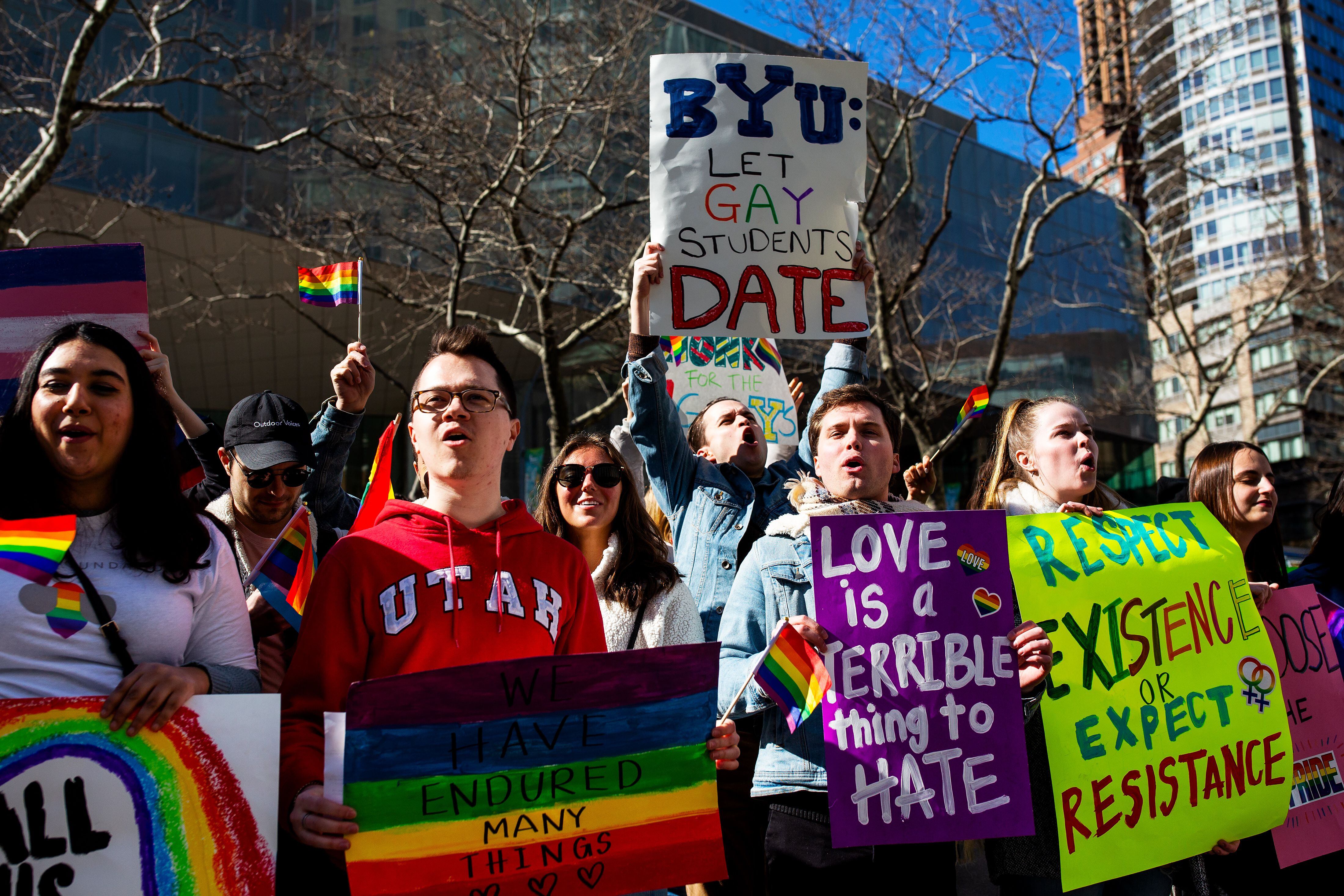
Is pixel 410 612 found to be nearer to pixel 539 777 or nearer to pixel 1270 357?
pixel 539 777

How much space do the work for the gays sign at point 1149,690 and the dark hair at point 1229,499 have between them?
91 cm

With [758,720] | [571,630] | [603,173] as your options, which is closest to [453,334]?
[571,630]

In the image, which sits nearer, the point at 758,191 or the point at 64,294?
the point at 64,294

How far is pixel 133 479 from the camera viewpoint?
225 cm

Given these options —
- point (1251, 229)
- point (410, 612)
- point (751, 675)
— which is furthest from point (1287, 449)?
point (410, 612)

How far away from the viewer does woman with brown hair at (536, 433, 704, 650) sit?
3.42 metres

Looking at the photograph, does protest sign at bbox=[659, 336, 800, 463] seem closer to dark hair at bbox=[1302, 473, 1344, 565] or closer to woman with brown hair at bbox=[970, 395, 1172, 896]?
dark hair at bbox=[1302, 473, 1344, 565]

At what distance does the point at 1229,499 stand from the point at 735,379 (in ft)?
13.3

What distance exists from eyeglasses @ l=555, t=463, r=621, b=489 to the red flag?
617 mm

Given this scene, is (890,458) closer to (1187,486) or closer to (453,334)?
(453,334)

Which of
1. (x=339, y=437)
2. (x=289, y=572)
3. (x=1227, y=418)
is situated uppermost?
(x=1227, y=418)

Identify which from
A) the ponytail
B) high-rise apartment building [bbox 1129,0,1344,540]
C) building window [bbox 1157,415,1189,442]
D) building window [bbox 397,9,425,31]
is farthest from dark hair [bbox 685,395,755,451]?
building window [bbox 1157,415,1189,442]

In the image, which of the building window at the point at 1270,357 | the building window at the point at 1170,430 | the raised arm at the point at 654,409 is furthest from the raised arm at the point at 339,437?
the building window at the point at 1270,357

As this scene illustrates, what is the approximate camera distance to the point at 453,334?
2.50 m
